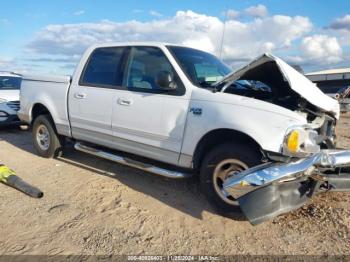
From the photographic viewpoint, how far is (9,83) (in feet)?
36.3

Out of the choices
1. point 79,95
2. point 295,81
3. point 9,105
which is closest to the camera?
point 295,81

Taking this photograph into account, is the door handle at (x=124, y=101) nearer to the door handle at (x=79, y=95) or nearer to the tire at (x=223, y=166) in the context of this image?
the door handle at (x=79, y=95)

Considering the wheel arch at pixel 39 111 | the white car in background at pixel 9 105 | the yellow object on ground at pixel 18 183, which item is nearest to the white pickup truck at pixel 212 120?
the wheel arch at pixel 39 111

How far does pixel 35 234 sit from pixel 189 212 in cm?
176

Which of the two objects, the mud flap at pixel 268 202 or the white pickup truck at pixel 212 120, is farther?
the white pickup truck at pixel 212 120

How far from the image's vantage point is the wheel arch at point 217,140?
4.05m

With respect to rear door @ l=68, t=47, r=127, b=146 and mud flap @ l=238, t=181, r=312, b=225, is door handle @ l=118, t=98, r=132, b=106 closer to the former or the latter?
rear door @ l=68, t=47, r=127, b=146

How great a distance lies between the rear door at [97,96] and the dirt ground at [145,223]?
0.75 meters

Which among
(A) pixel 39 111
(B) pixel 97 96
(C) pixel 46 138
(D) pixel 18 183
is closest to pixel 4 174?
(D) pixel 18 183

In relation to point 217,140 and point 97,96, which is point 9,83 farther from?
point 217,140

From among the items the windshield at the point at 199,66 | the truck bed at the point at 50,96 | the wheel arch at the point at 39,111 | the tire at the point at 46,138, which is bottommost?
the tire at the point at 46,138

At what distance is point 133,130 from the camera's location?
5.02m

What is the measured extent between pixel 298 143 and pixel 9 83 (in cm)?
983

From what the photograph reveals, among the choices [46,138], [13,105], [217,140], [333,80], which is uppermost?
[333,80]
